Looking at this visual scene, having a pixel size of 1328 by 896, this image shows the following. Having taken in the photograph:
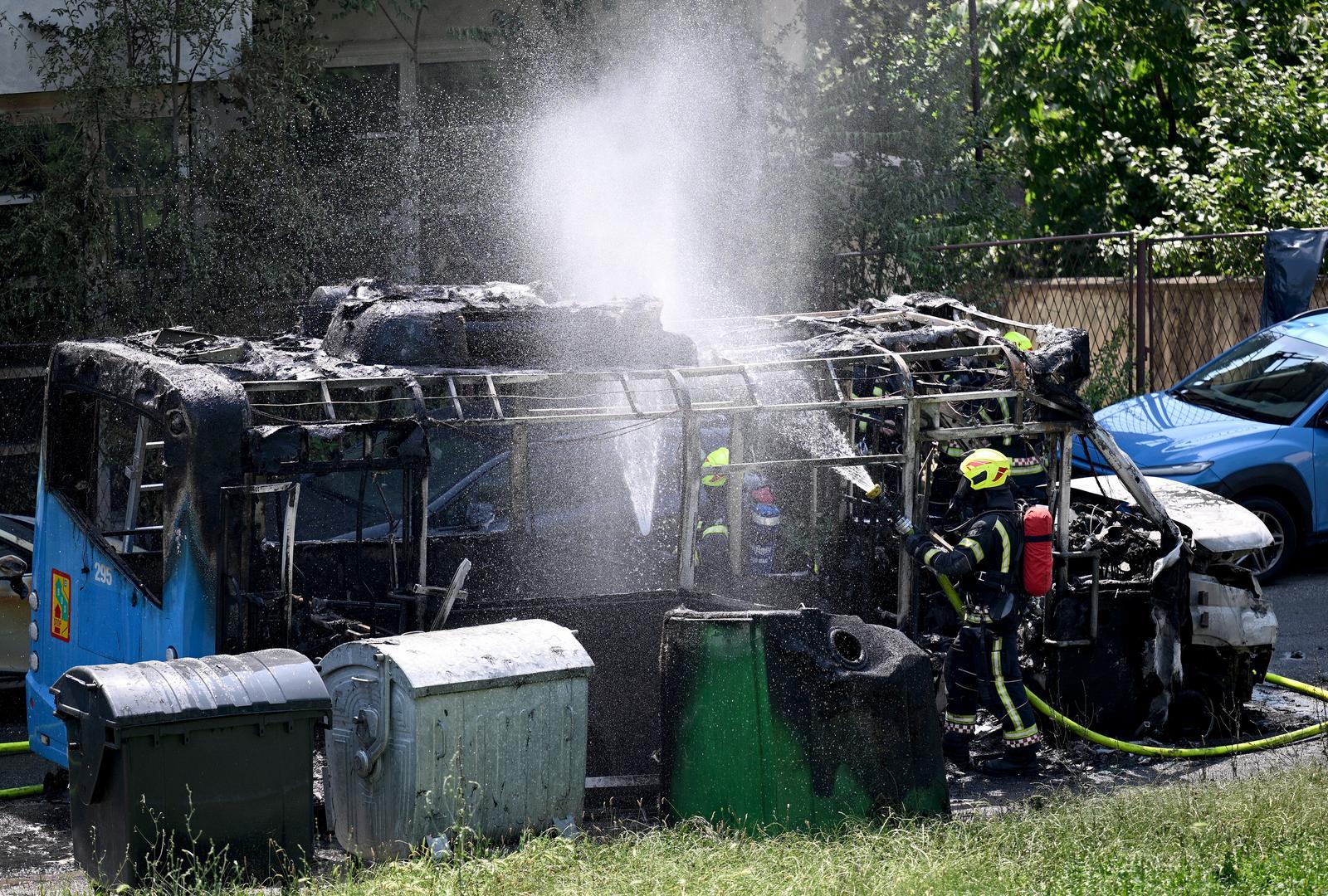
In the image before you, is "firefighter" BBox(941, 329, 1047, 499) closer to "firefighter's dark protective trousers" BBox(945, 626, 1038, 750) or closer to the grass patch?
"firefighter's dark protective trousers" BBox(945, 626, 1038, 750)

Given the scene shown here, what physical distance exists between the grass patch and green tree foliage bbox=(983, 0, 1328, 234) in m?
12.6

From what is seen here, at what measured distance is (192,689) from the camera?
5.64 metres

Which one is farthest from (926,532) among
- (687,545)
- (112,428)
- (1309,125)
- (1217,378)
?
(1309,125)

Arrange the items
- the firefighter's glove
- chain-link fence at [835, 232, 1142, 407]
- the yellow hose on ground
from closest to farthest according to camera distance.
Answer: the firefighter's glove → the yellow hose on ground → chain-link fence at [835, 232, 1142, 407]

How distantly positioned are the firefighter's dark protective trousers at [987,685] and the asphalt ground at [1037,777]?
0.80 ft

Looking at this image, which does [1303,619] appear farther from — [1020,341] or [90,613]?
[90,613]

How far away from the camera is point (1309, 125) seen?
1822 cm

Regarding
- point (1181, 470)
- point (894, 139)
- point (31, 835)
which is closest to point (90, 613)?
point (31, 835)

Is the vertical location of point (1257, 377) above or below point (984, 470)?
above

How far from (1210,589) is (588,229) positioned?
23.3 feet

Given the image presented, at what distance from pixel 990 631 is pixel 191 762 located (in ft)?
13.5

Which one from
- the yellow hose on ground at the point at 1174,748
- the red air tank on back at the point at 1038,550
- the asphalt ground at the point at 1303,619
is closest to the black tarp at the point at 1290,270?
the asphalt ground at the point at 1303,619

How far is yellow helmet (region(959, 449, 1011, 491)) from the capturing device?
25.8ft

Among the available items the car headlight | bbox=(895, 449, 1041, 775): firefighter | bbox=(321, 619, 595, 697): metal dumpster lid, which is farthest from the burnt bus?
the car headlight
